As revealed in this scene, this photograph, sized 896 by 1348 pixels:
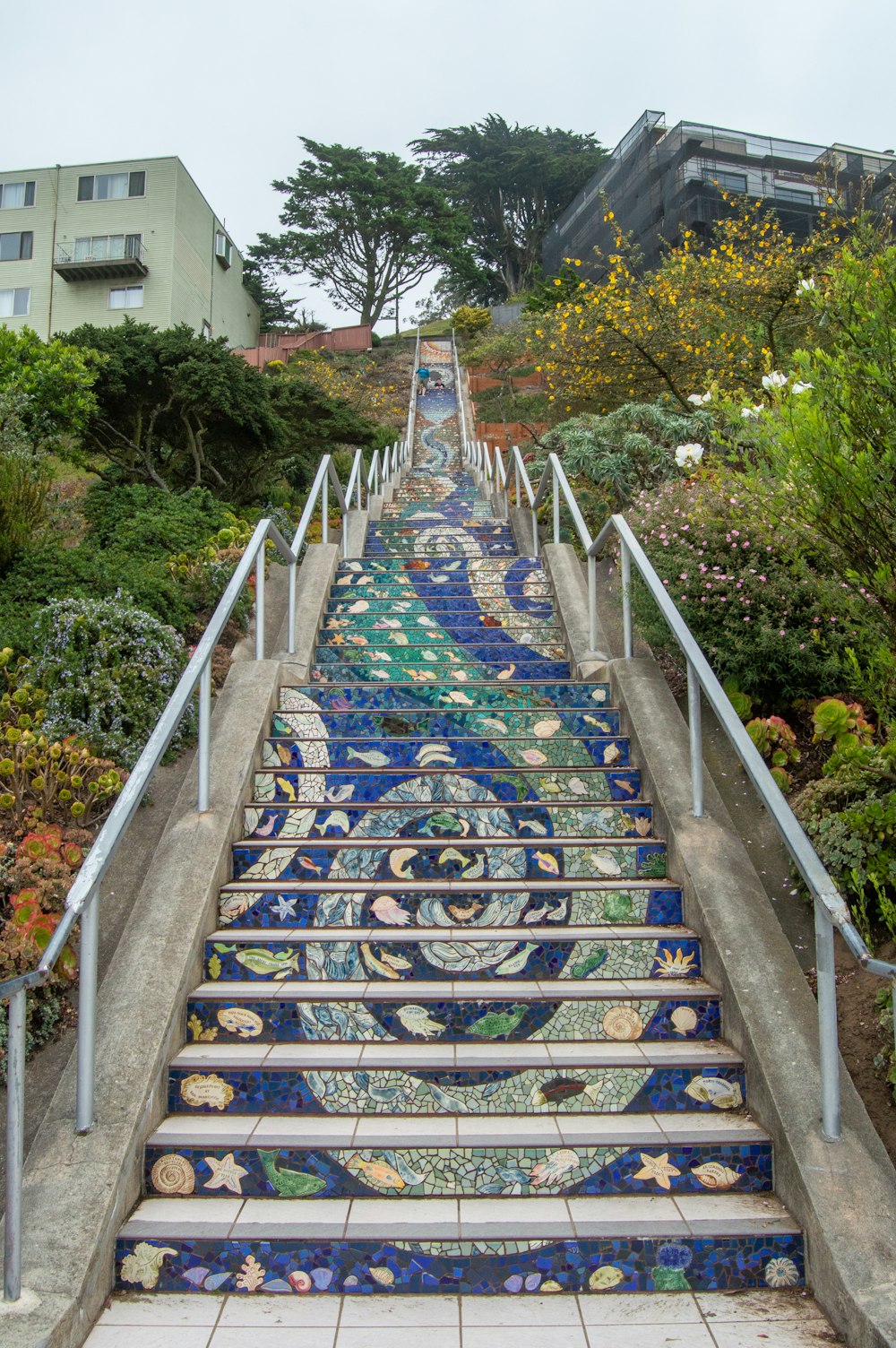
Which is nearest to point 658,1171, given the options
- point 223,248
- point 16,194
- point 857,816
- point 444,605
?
point 857,816

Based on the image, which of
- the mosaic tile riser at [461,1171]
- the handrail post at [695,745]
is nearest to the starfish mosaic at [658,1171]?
the mosaic tile riser at [461,1171]

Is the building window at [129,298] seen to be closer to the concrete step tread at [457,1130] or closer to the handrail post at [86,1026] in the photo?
the handrail post at [86,1026]

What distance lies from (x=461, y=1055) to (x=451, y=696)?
2.46m

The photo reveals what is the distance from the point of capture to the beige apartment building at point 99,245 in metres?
25.5

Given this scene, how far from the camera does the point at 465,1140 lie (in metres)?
2.75

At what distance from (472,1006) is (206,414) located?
898cm

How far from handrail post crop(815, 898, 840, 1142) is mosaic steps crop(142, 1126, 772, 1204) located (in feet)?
0.77

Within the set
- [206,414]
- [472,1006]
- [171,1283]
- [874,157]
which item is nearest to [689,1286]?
[472,1006]

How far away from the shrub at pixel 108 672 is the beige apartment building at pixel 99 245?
22599 millimetres

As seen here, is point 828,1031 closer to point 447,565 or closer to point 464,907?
point 464,907

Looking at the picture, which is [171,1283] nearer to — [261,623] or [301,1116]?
[301,1116]

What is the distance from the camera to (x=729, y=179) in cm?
2231

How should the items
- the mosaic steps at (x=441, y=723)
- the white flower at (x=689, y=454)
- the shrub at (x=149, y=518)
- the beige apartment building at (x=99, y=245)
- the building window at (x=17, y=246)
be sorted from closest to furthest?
the mosaic steps at (x=441, y=723) < the white flower at (x=689, y=454) < the shrub at (x=149, y=518) < the beige apartment building at (x=99, y=245) < the building window at (x=17, y=246)

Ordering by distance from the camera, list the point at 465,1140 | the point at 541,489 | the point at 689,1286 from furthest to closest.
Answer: the point at 541,489
the point at 465,1140
the point at 689,1286
